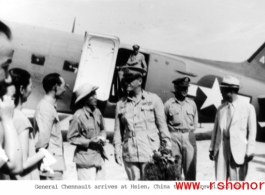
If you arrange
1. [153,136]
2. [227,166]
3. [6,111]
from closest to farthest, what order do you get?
1. [6,111]
2. [153,136]
3. [227,166]

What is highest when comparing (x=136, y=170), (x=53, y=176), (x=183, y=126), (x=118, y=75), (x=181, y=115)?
(x=118, y=75)

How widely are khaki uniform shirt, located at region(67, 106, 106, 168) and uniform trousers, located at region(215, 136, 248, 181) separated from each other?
1232 mm

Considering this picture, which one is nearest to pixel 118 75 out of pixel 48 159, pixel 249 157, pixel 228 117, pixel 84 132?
pixel 84 132

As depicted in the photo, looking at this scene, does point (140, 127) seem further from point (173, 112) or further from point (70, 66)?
point (70, 66)

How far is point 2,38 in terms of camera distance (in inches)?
111

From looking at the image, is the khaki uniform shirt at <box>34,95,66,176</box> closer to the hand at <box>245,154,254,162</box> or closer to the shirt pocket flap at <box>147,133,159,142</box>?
the shirt pocket flap at <box>147,133,159,142</box>

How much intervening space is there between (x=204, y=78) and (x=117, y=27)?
132 cm

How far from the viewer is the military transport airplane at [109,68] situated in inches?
114

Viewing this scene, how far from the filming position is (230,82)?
310cm

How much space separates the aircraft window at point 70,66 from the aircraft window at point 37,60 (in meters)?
0.26

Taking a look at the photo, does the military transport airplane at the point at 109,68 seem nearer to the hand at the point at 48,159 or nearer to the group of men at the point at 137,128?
the group of men at the point at 137,128

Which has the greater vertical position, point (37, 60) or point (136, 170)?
point (37, 60)

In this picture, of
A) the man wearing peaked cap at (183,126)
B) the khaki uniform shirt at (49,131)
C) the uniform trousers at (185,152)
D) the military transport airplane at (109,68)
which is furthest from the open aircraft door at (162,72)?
the khaki uniform shirt at (49,131)

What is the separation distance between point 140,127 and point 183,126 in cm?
53
